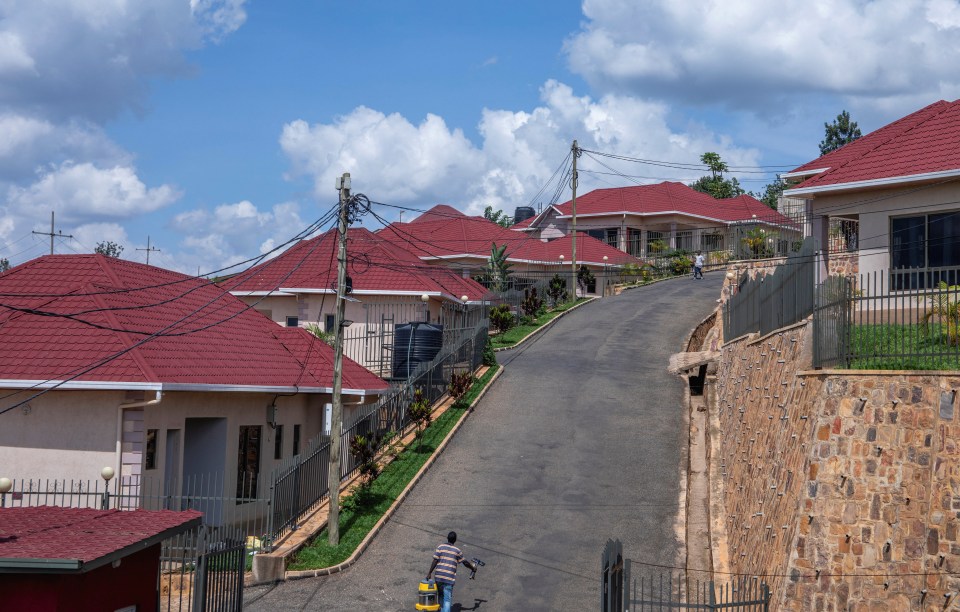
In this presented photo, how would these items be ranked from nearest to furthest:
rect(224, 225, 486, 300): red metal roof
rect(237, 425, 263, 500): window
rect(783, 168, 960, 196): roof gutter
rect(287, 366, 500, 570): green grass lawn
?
Answer: rect(287, 366, 500, 570): green grass lawn, rect(783, 168, 960, 196): roof gutter, rect(237, 425, 263, 500): window, rect(224, 225, 486, 300): red metal roof

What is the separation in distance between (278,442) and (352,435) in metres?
1.98

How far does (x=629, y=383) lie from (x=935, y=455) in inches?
692

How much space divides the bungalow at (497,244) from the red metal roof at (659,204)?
4.20m

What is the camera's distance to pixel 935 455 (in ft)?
41.8

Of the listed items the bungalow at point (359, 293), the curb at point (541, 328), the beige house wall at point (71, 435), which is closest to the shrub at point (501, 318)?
the curb at point (541, 328)

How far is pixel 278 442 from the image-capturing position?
24.1 metres

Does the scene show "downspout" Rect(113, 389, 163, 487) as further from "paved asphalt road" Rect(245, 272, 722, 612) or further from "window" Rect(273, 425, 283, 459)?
"window" Rect(273, 425, 283, 459)

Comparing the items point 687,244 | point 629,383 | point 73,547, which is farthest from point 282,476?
point 687,244

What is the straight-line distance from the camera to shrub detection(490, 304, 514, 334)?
127 ft

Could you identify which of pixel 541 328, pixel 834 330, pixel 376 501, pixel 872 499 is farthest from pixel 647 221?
pixel 872 499

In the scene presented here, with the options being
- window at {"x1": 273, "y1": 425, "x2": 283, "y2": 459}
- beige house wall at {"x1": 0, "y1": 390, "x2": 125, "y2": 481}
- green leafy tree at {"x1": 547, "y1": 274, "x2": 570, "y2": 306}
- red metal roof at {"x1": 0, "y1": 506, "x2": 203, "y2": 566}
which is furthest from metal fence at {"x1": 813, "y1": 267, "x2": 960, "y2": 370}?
green leafy tree at {"x1": 547, "y1": 274, "x2": 570, "y2": 306}

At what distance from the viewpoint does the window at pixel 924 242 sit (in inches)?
856

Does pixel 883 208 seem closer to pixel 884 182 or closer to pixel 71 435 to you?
pixel 884 182

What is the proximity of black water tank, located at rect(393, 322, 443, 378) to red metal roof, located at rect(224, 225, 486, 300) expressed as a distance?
361 centimetres
